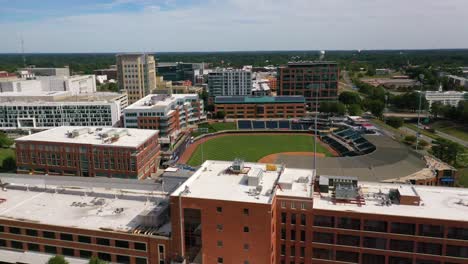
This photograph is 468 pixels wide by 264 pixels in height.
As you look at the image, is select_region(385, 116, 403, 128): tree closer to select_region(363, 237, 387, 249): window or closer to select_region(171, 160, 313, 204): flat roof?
select_region(171, 160, 313, 204): flat roof

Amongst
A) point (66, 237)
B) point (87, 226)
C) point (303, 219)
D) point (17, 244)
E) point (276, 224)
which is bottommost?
point (17, 244)

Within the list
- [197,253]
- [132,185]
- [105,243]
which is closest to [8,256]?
[105,243]

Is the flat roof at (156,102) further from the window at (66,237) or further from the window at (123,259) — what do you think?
the window at (123,259)

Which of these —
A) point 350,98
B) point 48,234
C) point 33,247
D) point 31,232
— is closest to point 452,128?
point 350,98

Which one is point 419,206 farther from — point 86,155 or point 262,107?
point 262,107

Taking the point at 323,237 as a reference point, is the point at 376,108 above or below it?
above

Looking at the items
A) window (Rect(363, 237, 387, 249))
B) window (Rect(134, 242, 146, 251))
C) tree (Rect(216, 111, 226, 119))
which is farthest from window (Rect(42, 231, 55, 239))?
tree (Rect(216, 111, 226, 119))

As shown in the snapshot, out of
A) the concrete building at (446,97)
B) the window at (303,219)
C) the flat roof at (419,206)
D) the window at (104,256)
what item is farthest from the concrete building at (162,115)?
the concrete building at (446,97)
